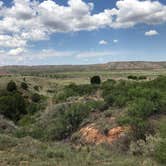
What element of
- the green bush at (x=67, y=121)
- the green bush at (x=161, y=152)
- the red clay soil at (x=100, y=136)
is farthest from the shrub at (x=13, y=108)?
the green bush at (x=161, y=152)

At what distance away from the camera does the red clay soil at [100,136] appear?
18281 millimetres

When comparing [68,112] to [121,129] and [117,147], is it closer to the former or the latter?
[121,129]

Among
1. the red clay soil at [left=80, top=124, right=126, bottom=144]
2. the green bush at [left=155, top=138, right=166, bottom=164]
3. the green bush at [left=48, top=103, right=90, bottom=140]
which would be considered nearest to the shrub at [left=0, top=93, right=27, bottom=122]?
the green bush at [left=48, top=103, right=90, bottom=140]

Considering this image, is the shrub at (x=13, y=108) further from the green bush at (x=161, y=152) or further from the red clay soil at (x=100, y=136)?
the green bush at (x=161, y=152)

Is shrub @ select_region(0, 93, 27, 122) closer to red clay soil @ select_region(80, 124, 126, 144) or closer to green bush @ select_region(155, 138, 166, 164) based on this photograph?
red clay soil @ select_region(80, 124, 126, 144)

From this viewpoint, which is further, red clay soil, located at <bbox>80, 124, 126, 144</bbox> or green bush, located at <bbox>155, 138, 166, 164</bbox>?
red clay soil, located at <bbox>80, 124, 126, 144</bbox>

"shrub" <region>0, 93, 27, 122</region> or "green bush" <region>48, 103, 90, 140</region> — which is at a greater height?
"green bush" <region>48, 103, 90, 140</region>

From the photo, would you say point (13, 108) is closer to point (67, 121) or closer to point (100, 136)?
point (67, 121)

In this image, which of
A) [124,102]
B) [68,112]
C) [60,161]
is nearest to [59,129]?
Answer: [68,112]

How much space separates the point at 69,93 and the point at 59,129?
17.4 m

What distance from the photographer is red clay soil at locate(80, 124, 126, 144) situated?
60.0 ft

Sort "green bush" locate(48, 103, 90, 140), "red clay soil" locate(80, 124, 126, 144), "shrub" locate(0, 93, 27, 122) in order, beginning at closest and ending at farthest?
"red clay soil" locate(80, 124, 126, 144) < "green bush" locate(48, 103, 90, 140) < "shrub" locate(0, 93, 27, 122)

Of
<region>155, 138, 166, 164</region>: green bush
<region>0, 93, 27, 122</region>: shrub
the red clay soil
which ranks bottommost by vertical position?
<region>0, 93, 27, 122</region>: shrub

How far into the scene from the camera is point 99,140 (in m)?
18.7
